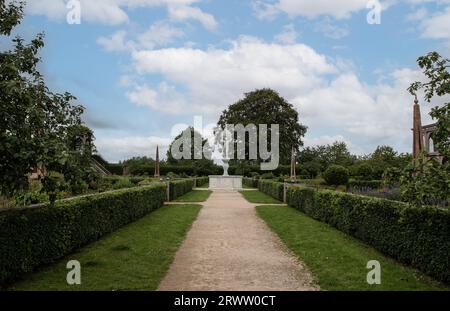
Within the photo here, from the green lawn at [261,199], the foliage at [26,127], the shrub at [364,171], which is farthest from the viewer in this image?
the shrub at [364,171]

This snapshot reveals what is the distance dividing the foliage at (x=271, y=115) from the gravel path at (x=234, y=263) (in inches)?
1443

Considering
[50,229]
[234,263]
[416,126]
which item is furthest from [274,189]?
[50,229]

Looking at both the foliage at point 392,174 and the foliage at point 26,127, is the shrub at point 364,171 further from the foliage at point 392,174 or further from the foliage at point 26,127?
the foliage at point 26,127

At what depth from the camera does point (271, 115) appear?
48.0 m

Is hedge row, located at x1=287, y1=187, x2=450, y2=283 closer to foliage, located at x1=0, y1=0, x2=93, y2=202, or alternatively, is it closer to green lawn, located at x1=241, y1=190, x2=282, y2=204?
foliage, located at x1=0, y1=0, x2=93, y2=202

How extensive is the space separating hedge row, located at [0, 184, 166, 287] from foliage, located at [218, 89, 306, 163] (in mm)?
37936

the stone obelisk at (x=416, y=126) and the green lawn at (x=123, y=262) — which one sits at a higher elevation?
the stone obelisk at (x=416, y=126)

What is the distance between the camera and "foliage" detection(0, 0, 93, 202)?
5191 millimetres

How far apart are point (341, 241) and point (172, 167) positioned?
42446mm

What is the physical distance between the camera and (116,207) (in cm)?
1098

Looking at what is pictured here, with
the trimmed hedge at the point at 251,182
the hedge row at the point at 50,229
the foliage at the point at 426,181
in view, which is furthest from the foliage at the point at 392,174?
the trimmed hedge at the point at 251,182

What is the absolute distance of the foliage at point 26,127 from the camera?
519 cm

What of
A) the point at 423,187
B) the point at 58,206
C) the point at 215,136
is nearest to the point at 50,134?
the point at 58,206

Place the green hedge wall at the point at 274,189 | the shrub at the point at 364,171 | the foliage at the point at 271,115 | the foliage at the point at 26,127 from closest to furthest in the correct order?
the foliage at the point at 26,127 → the green hedge wall at the point at 274,189 → the shrub at the point at 364,171 → the foliage at the point at 271,115
